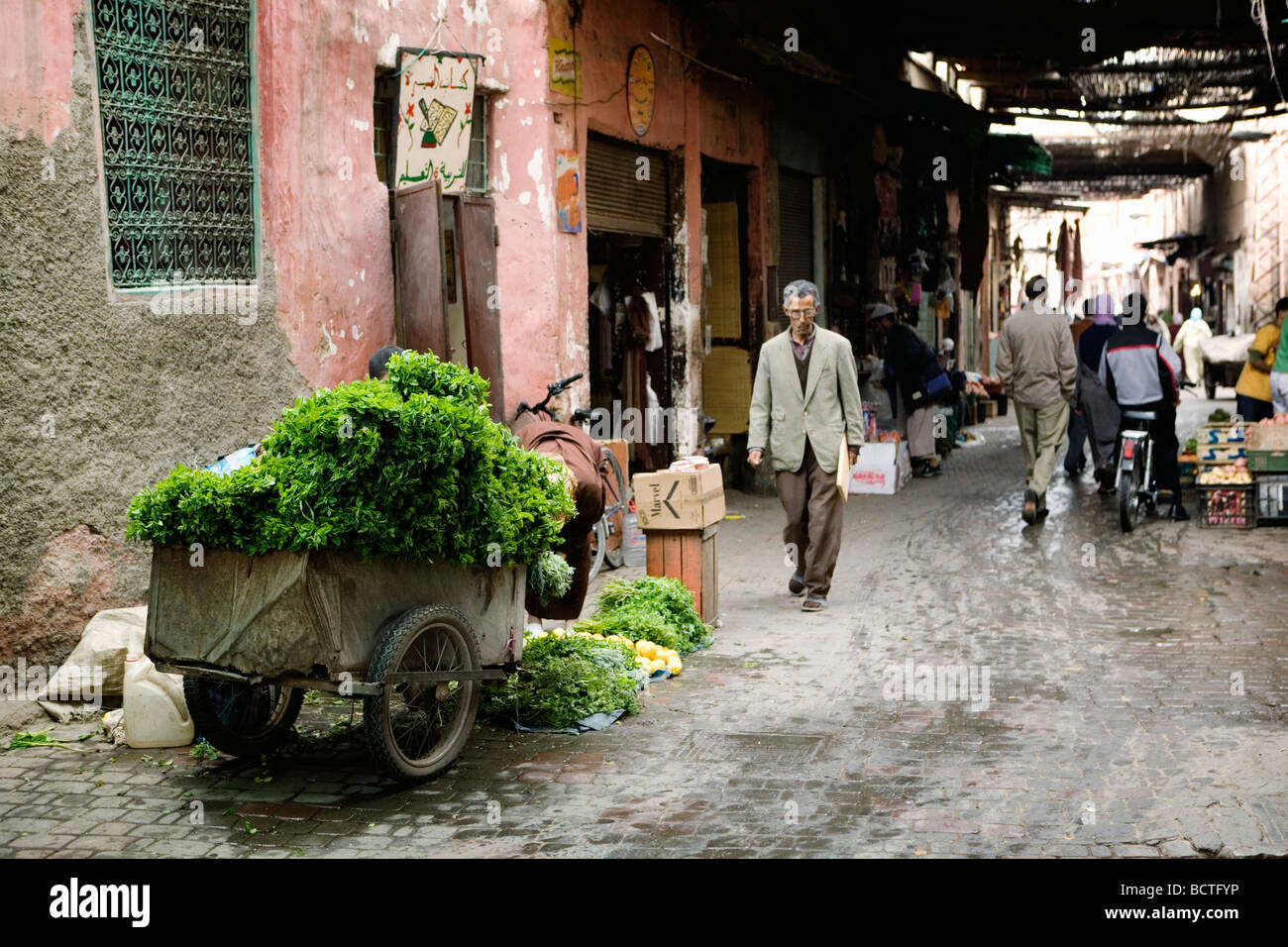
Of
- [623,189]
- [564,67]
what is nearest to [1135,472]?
[623,189]

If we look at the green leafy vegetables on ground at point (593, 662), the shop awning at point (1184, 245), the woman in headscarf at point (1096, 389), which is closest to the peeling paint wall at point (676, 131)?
the green leafy vegetables on ground at point (593, 662)

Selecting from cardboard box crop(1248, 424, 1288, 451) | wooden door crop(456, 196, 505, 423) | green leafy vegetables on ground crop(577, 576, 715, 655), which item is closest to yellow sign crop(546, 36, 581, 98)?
wooden door crop(456, 196, 505, 423)

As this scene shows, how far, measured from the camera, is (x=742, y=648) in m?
7.68

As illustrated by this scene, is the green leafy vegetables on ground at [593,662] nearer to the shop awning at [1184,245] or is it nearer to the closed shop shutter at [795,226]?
the closed shop shutter at [795,226]

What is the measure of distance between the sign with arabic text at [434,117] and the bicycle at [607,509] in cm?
165

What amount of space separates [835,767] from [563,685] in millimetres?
1373

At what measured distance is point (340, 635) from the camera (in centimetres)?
489

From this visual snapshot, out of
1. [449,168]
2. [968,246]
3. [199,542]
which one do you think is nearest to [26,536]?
[199,542]

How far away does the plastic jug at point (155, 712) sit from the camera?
19.3 ft

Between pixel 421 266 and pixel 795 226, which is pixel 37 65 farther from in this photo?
pixel 795 226

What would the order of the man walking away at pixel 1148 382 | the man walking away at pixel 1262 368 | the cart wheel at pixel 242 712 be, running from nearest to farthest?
the cart wheel at pixel 242 712
the man walking away at pixel 1148 382
the man walking away at pixel 1262 368

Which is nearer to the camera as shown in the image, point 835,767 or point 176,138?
point 835,767
